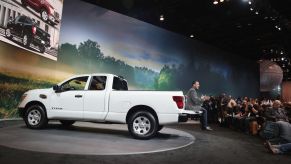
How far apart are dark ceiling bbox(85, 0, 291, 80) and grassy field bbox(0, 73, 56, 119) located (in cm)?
604

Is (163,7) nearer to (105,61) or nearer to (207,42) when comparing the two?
(105,61)

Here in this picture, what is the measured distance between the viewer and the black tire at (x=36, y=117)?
30.0 ft

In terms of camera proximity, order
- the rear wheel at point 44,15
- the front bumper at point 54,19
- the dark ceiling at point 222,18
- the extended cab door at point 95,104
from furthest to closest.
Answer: the dark ceiling at point 222,18 → the front bumper at point 54,19 → the rear wheel at point 44,15 → the extended cab door at point 95,104

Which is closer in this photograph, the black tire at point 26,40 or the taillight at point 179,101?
the taillight at point 179,101

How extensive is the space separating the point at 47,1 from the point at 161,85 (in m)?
9.17

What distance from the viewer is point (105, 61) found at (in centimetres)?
1603

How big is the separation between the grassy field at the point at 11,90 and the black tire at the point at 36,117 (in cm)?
278

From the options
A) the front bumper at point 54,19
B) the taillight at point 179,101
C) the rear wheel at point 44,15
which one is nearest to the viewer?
the taillight at point 179,101

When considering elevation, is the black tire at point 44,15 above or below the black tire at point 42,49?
above

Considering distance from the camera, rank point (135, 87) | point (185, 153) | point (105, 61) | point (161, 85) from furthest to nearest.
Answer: point (161, 85) → point (135, 87) → point (105, 61) → point (185, 153)

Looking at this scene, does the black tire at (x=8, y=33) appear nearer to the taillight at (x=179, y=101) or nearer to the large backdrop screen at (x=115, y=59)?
the large backdrop screen at (x=115, y=59)

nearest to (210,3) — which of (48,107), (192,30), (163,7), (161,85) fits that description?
(163,7)

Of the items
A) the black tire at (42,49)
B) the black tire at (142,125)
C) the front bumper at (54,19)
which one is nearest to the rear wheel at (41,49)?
the black tire at (42,49)

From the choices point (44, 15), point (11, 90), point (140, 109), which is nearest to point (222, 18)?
point (44, 15)
